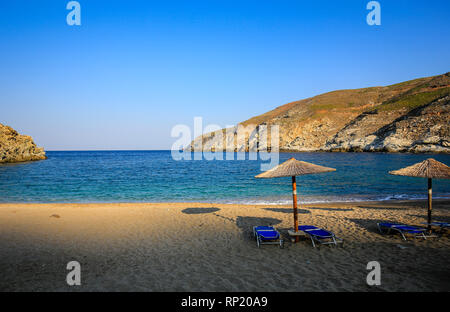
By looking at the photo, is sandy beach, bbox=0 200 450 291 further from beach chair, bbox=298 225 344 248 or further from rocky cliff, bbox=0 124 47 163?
rocky cliff, bbox=0 124 47 163

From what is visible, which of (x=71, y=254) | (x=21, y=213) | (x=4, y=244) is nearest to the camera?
(x=71, y=254)

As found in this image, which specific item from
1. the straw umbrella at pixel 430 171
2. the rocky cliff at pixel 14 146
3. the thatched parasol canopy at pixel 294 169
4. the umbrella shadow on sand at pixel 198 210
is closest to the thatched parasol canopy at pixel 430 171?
the straw umbrella at pixel 430 171

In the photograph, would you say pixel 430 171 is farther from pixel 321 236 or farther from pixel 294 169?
pixel 294 169

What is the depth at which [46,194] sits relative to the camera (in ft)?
67.9

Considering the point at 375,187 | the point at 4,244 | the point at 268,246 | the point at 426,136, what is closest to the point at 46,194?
the point at 4,244

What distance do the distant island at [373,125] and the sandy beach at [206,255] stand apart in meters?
68.9

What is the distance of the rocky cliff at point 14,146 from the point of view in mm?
57875

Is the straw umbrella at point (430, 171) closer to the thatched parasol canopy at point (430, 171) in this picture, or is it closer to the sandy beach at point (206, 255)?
the thatched parasol canopy at point (430, 171)

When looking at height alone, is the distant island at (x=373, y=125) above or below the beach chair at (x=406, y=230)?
above

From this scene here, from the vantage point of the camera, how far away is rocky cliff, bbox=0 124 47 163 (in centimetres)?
5788

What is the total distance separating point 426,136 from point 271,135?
185ft

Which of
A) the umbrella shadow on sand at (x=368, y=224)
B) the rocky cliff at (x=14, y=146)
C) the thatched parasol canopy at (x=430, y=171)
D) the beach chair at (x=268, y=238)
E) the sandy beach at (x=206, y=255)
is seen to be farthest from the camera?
the rocky cliff at (x=14, y=146)

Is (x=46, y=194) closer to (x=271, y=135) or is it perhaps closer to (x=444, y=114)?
(x=444, y=114)

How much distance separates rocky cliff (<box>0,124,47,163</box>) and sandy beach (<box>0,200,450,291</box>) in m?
62.0
